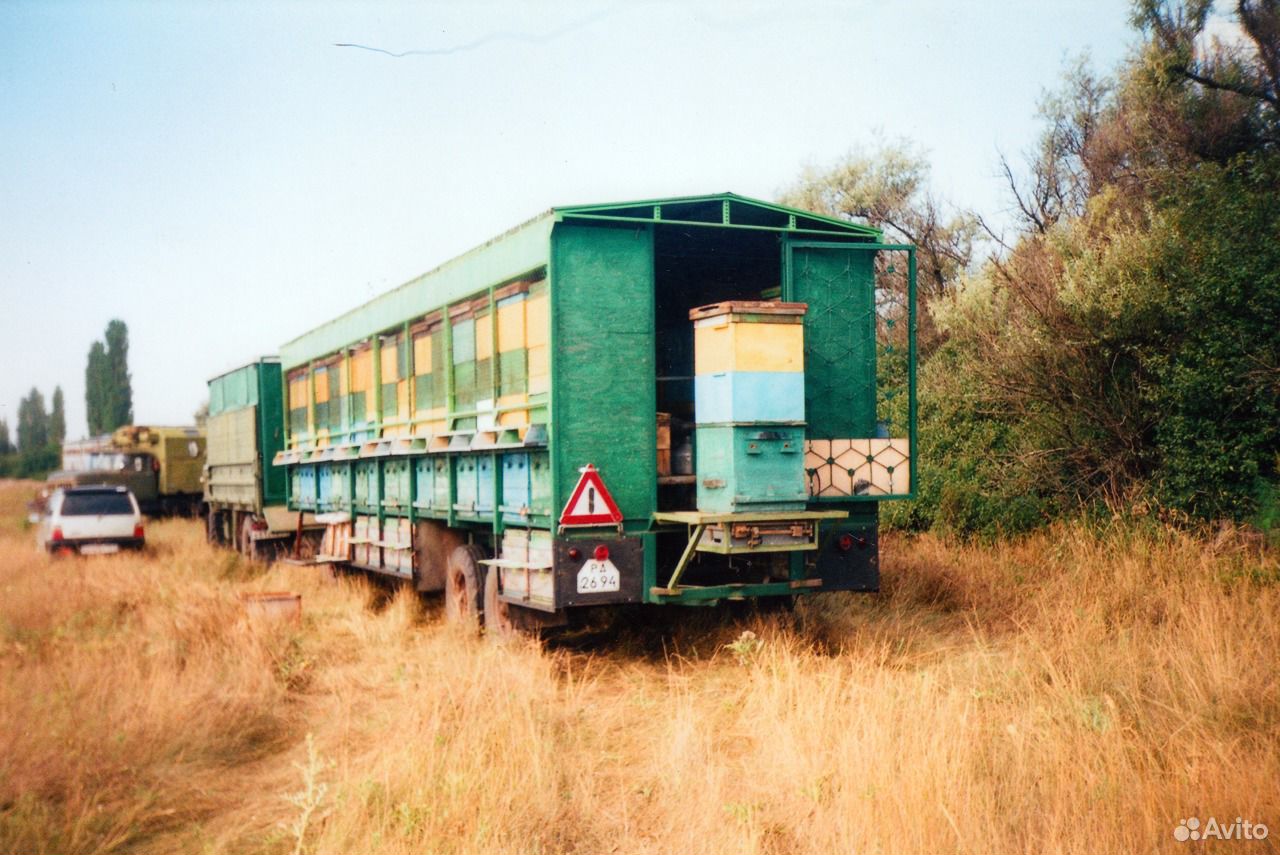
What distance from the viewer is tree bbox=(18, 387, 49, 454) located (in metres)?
72.4

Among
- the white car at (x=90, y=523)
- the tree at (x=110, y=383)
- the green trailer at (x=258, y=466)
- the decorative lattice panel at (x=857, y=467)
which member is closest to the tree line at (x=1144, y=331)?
the decorative lattice panel at (x=857, y=467)

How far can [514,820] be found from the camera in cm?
516

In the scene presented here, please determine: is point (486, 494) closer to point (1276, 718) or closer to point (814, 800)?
point (814, 800)

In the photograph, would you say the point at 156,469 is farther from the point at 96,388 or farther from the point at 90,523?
the point at 96,388

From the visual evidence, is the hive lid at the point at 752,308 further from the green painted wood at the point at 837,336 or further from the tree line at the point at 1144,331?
the tree line at the point at 1144,331

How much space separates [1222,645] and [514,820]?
471 cm

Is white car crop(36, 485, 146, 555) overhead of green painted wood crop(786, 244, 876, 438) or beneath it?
beneath

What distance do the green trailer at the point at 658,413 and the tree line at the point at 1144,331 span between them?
3997 mm

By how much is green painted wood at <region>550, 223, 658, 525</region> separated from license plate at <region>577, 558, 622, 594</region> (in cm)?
41

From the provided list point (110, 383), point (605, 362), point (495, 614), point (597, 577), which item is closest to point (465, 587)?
point (495, 614)

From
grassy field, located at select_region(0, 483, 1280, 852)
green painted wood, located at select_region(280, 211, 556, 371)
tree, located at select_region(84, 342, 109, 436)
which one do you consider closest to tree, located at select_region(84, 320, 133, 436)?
tree, located at select_region(84, 342, 109, 436)

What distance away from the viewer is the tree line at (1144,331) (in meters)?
10.7

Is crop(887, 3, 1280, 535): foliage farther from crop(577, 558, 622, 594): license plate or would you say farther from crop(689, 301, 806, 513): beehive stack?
crop(577, 558, 622, 594): license plate

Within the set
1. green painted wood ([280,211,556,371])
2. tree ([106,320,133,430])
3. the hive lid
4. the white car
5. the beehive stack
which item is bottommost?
the white car
